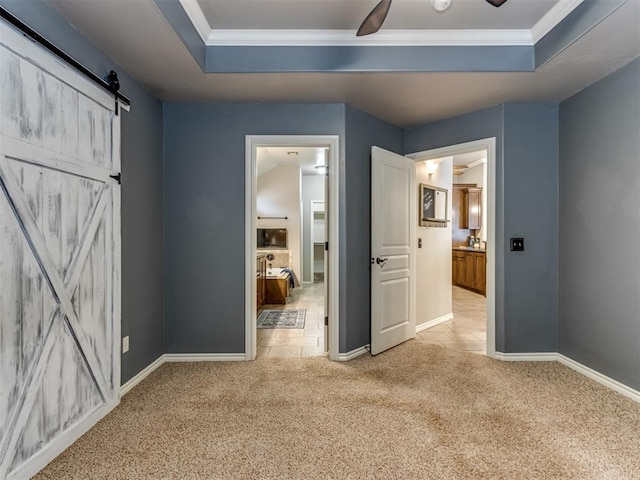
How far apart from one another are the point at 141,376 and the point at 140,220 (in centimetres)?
126

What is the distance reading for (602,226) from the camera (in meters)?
2.49

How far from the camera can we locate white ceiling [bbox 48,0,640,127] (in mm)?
1817

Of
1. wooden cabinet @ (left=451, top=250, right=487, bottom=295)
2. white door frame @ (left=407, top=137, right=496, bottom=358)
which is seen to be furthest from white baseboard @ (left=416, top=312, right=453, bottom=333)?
wooden cabinet @ (left=451, top=250, right=487, bottom=295)

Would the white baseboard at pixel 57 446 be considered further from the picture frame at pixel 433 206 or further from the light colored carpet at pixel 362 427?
the picture frame at pixel 433 206

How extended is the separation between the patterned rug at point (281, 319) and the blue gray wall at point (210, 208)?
124cm

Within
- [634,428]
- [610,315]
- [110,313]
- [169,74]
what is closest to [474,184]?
[610,315]

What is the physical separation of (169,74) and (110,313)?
179 centimetres

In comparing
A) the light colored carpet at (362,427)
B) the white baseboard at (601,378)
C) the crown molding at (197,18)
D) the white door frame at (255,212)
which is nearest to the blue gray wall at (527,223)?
the white baseboard at (601,378)

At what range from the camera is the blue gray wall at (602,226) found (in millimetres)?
2268

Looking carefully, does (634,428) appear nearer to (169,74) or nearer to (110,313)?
(110,313)

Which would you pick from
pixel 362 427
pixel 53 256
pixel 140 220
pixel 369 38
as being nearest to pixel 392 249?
pixel 362 427

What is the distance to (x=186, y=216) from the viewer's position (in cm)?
294

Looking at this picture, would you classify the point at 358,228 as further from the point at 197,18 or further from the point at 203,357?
the point at 197,18

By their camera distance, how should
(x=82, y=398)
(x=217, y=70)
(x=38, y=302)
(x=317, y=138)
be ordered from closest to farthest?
(x=38, y=302), (x=82, y=398), (x=217, y=70), (x=317, y=138)
